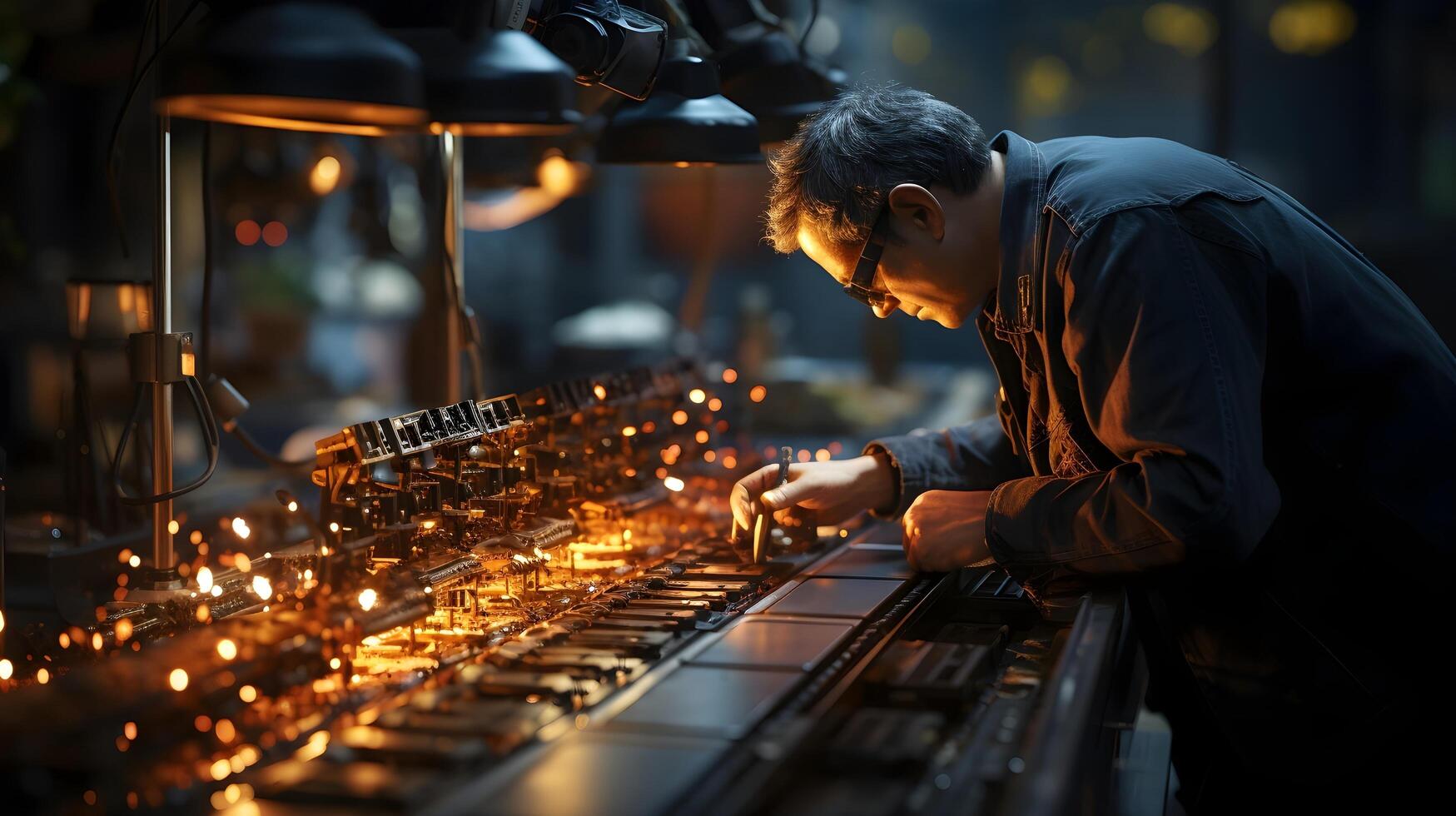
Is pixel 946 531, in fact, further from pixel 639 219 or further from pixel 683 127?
pixel 639 219

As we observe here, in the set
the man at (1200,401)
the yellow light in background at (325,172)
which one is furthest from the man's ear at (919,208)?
the yellow light in background at (325,172)

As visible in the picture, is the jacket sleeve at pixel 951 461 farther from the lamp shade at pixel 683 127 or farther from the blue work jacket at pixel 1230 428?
the lamp shade at pixel 683 127

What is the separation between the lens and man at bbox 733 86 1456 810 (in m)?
1.72

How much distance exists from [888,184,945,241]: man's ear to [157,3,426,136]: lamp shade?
794 mm

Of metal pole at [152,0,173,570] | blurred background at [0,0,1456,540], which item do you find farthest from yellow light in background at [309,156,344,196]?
metal pole at [152,0,173,570]

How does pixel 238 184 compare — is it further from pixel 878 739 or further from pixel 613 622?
pixel 878 739

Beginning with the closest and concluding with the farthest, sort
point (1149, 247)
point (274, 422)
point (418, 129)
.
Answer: point (1149, 247)
point (418, 129)
point (274, 422)

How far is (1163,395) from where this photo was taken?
1701 millimetres

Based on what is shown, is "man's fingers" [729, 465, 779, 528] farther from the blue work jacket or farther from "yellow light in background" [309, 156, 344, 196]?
"yellow light in background" [309, 156, 344, 196]

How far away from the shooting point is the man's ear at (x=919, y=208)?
1.99 metres

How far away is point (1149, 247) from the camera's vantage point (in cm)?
174

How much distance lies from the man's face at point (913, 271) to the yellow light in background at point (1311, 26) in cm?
759

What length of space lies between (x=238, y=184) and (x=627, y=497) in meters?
2.75

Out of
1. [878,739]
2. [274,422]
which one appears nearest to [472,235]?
[274,422]
